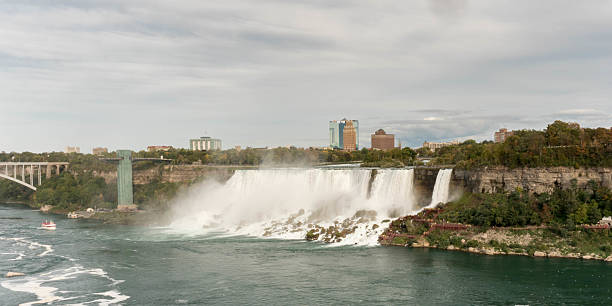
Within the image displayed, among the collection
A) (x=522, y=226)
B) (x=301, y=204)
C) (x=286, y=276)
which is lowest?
(x=286, y=276)

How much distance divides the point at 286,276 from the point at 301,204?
850 inches

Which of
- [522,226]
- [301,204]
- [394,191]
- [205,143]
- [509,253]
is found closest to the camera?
[509,253]

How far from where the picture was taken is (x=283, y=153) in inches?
3378

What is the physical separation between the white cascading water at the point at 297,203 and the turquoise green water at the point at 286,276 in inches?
205

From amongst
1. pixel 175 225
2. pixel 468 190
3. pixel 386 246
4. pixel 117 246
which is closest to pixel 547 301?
pixel 386 246

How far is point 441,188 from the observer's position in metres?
42.0

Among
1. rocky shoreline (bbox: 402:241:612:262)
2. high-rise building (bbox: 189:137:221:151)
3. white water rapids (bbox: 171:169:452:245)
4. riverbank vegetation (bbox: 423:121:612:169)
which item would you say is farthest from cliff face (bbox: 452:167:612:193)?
high-rise building (bbox: 189:137:221:151)

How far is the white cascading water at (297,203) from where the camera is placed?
138 ft

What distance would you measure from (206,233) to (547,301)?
100 ft

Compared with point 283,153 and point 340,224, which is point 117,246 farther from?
point 283,153

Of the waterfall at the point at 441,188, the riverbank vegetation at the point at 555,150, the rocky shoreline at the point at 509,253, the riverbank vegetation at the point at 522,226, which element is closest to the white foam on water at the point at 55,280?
the riverbank vegetation at the point at 522,226

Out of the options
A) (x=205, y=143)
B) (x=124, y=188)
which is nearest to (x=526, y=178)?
(x=124, y=188)

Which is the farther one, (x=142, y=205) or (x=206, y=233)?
(x=142, y=205)

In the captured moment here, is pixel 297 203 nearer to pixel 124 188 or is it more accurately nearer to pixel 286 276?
pixel 286 276
